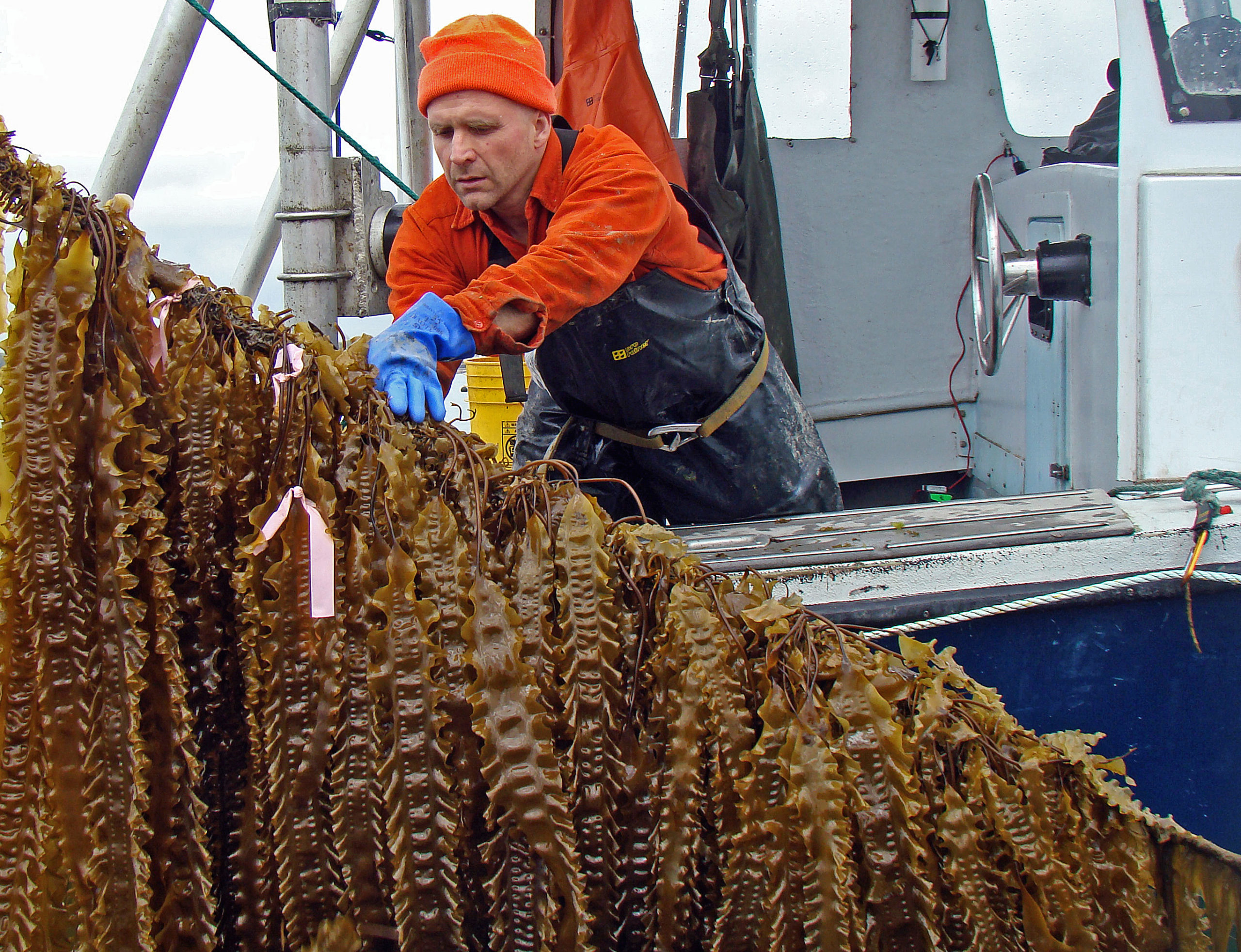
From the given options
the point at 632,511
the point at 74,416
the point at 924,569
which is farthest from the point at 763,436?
the point at 74,416

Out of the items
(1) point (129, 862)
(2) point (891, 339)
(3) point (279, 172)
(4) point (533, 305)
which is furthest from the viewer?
(2) point (891, 339)

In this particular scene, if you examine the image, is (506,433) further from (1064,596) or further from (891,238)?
(1064,596)

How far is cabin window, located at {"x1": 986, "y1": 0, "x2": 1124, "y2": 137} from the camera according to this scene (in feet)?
13.4

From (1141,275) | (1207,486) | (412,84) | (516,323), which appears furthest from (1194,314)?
(412,84)

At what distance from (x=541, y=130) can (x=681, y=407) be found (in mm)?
847

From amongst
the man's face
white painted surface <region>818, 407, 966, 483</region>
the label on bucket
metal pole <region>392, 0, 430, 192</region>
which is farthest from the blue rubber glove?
white painted surface <region>818, 407, 966, 483</region>

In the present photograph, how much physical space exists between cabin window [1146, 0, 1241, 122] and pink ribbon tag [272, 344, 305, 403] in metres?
2.17

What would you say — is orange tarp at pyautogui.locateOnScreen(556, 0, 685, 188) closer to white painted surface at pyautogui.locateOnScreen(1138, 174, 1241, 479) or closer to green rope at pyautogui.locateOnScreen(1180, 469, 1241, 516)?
white painted surface at pyautogui.locateOnScreen(1138, 174, 1241, 479)

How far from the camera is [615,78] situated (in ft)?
11.1

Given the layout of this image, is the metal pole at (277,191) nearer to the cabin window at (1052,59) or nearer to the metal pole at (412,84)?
the metal pole at (412,84)

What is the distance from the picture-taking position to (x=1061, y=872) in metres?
1.30

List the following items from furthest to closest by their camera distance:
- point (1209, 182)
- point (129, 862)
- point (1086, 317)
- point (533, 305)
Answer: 1. point (1086, 317)
2. point (1209, 182)
3. point (533, 305)
4. point (129, 862)

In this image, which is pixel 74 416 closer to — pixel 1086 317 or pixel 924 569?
pixel 924 569

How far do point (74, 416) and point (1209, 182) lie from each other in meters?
2.43
